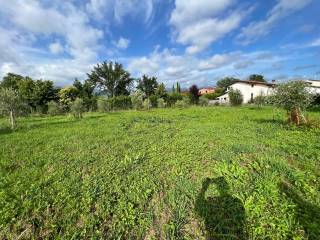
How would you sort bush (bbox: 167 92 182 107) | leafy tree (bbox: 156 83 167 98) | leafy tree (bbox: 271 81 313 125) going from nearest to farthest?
leafy tree (bbox: 271 81 313 125)
bush (bbox: 167 92 182 107)
leafy tree (bbox: 156 83 167 98)

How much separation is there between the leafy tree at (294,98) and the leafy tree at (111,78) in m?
41.7

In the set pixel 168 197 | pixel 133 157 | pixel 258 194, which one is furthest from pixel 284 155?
pixel 133 157

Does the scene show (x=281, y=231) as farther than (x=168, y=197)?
No

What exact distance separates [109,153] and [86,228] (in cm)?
270

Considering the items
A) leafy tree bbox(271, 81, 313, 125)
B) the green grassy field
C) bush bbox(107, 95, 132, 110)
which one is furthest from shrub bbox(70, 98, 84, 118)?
leafy tree bbox(271, 81, 313, 125)

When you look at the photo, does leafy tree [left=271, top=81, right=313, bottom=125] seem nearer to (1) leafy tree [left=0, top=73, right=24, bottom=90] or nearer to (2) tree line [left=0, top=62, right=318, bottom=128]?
(2) tree line [left=0, top=62, right=318, bottom=128]

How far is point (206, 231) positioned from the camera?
9.44ft

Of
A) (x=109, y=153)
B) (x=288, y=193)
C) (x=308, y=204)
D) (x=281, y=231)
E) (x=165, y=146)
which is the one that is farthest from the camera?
(x=165, y=146)

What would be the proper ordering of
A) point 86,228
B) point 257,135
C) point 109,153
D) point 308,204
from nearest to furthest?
point 86,228 → point 308,204 → point 109,153 → point 257,135

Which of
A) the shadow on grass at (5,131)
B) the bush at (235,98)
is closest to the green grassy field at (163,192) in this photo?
the shadow on grass at (5,131)

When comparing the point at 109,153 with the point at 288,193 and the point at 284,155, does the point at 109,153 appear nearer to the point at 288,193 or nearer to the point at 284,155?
the point at 288,193

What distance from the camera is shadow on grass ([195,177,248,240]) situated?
9.33 feet

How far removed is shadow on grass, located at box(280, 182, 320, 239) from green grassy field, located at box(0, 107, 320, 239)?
0.5 inches

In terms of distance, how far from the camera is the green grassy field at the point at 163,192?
294 cm
